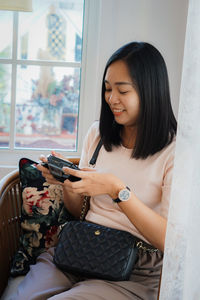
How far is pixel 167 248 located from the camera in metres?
0.64

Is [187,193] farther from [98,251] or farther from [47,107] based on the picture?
[47,107]

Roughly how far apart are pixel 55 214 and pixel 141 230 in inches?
16.8

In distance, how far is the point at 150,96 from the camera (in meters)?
1.20

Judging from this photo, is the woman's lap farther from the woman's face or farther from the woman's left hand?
the woman's face

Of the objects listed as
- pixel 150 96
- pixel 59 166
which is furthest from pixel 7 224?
pixel 150 96

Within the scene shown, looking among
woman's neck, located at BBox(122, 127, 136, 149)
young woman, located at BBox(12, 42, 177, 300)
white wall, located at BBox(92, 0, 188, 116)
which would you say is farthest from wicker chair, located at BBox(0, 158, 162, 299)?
white wall, located at BBox(92, 0, 188, 116)

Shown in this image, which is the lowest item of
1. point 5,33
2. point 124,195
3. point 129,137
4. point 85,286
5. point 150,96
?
point 85,286

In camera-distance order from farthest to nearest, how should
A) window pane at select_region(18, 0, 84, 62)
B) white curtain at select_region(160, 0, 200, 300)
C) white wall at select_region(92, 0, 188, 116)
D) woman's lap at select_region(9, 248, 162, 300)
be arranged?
window pane at select_region(18, 0, 84, 62), white wall at select_region(92, 0, 188, 116), woman's lap at select_region(9, 248, 162, 300), white curtain at select_region(160, 0, 200, 300)

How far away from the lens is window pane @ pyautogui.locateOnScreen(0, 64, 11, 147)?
6.54ft

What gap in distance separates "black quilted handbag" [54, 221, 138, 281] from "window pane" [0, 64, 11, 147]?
3.27 feet

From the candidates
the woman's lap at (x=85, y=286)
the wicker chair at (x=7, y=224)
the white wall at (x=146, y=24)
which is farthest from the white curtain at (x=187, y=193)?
the white wall at (x=146, y=24)

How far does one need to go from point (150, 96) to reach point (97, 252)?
508mm

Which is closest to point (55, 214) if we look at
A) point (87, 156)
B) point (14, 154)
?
point (87, 156)

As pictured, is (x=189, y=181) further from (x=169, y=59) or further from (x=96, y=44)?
(x=96, y=44)
